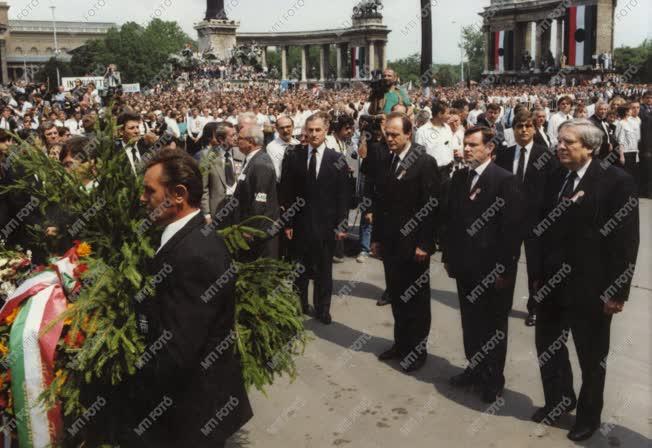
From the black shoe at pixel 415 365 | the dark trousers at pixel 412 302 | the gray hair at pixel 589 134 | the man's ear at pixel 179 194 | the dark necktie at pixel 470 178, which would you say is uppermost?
the gray hair at pixel 589 134

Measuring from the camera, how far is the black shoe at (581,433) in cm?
463

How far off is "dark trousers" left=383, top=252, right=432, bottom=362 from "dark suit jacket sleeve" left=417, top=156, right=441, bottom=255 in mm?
236

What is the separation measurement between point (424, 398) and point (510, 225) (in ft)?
4.78

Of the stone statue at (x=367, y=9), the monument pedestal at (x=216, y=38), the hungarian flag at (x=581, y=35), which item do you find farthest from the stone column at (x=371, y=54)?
the hungarian flag at (x=581, y=35)

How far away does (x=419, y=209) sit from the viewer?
235 inches

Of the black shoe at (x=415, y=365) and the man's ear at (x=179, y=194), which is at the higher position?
the man's ear at (x=179, y=194)

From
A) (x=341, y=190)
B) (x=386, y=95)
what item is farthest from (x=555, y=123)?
(x=341, y=190)

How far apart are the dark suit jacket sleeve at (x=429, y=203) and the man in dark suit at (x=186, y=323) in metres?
2.85

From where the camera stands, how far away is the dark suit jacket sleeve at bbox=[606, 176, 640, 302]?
4.34m

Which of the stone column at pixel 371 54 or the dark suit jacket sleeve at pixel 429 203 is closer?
the dark suit jacket sleeve at pixel 429 203

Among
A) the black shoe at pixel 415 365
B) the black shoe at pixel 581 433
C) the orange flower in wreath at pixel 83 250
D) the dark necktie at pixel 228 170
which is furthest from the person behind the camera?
the dark necktie at pixel 228 170

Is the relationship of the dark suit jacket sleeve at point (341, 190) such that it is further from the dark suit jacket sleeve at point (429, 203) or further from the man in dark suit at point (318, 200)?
the dark suit jacket sleeve at point (429, 203)

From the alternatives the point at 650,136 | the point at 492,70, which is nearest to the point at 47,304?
the point at 650,136

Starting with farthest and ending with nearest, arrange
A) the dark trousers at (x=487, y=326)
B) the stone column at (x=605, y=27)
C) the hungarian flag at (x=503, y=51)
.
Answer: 1. the hungarian flag at (x=503, y=51)
2. the stone column at (x=605, y=27)
3. the dark trousers at (x=487, y=326)
